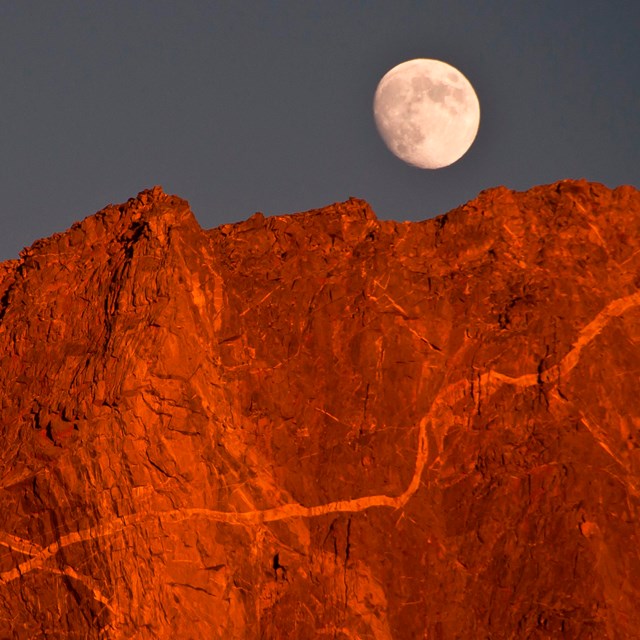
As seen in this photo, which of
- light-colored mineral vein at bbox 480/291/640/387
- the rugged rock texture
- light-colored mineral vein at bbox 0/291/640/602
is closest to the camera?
the rugged rock texture

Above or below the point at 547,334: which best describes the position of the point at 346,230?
above

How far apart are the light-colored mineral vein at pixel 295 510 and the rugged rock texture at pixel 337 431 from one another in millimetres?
38

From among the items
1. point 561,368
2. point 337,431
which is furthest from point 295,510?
point 561,368

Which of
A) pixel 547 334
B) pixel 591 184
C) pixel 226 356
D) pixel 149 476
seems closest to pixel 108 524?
pixel 149 476

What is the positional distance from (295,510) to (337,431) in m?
1.50

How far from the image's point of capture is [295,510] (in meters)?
26.0

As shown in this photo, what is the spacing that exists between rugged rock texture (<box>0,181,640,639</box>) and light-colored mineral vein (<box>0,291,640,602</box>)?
0.12ft

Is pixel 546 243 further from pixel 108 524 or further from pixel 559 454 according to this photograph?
pixel 108 524

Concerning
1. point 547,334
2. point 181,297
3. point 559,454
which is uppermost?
point 181,297

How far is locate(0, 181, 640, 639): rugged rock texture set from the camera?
25109mm

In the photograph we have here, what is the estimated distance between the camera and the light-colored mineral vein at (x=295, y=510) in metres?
25.2

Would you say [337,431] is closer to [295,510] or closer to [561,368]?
[295,510]

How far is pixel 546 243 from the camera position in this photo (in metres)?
27.7

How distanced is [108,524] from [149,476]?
0.98m
